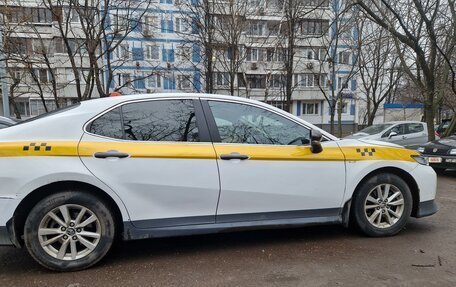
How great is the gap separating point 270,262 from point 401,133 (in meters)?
12.8

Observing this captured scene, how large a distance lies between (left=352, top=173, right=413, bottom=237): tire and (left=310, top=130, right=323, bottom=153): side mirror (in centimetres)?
76

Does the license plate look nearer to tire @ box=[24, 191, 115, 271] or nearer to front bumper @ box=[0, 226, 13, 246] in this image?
tire @ box=[24, 191, 115, 271]

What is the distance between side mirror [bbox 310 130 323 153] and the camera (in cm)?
354

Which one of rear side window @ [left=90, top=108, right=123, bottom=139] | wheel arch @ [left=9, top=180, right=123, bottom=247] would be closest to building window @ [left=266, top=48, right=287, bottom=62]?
rear side window @ [left=90, top=108, right=123, bottom=139]

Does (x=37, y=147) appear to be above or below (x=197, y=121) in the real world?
below

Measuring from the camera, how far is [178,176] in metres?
3.24

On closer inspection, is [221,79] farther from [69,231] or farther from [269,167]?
[69,231]

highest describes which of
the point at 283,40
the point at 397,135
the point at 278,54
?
the point at 283,40

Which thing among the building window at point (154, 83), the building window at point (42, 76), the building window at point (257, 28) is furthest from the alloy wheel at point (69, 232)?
the building window at point (154, 83)

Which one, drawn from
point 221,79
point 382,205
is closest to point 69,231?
point 382,205

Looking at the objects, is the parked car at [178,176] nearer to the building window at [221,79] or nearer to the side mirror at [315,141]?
the side mirror at [315,141]

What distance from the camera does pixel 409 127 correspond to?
14227 millimetres

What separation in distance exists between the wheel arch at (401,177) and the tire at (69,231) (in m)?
2.54

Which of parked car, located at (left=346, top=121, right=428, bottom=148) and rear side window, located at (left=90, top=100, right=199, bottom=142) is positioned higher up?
rear side window, located at (left=90, top=100, right=199, bottom=142)
